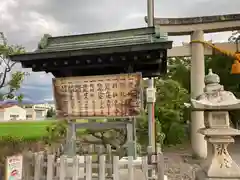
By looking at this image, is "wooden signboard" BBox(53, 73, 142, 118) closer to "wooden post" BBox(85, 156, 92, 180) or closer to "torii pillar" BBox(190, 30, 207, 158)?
"wooden post" BBox(85, 156, 92, 180)

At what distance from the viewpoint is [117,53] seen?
471 centimetres

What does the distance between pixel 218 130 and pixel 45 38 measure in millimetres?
4408

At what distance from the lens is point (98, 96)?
5.13 m

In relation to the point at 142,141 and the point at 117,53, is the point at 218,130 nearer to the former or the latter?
the point at 117,53

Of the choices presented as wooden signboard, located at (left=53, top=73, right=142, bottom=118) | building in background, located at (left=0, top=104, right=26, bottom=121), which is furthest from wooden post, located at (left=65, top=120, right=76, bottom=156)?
building in background, located at (left=0, top=104, right=26, bottom=121)

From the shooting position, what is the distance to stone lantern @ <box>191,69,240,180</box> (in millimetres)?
5004

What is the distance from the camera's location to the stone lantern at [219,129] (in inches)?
197

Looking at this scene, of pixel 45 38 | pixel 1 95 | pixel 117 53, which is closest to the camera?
pixel 117 53

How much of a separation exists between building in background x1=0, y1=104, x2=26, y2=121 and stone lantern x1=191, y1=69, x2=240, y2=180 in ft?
141

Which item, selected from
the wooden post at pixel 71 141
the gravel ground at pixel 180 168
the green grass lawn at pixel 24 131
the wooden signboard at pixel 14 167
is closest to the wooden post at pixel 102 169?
the wooden post at pixel 71 141

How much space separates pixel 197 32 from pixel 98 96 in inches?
268

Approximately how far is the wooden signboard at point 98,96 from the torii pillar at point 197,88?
5573 millimetres

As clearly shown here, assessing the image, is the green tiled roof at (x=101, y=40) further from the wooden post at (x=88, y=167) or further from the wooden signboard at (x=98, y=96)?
the wooden post at (x=88, y=167)

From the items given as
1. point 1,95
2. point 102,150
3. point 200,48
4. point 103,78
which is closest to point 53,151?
point 102,150
